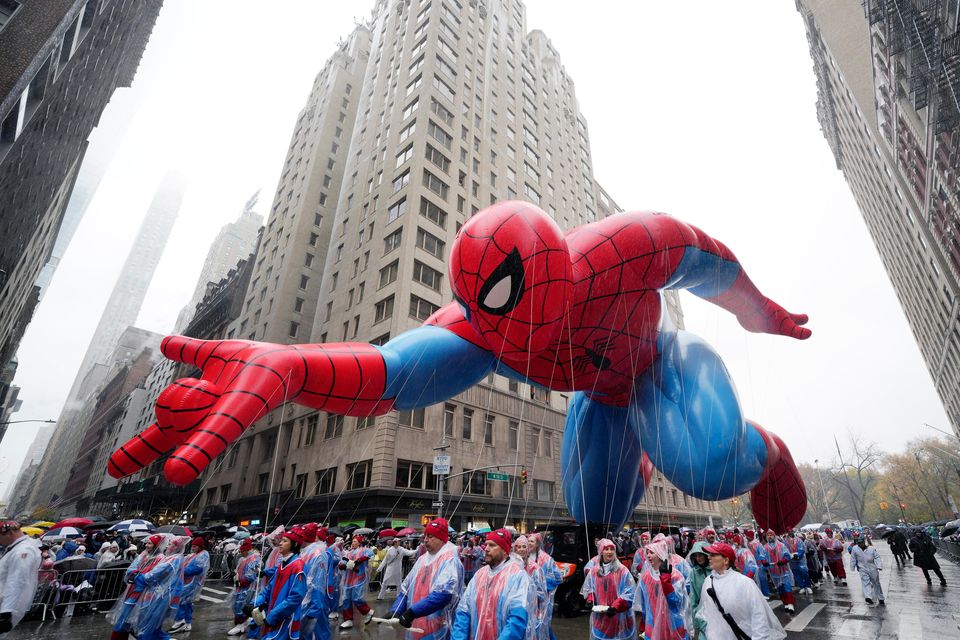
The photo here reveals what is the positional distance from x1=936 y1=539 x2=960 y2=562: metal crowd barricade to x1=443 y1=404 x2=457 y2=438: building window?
23.0 m

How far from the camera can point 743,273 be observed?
7.02 metres

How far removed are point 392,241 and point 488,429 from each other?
1326 cm

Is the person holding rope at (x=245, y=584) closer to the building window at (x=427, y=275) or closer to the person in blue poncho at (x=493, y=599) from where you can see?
the person in blue poncho at (x=493, y=599)

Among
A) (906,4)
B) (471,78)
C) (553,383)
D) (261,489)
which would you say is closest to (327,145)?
(471,78)

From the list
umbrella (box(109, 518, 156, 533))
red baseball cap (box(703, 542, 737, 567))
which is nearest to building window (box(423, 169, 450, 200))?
umbrella (box(109, 518, 156, 533))

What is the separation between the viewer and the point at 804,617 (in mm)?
9148

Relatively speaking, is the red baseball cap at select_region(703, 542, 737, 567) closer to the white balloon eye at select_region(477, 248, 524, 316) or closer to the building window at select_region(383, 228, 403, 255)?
the white balloon eye at select_region(477, 248, 524, 316)

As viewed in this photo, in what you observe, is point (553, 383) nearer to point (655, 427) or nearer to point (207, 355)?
point (655, 427)

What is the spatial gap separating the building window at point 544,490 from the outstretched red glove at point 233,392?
25.5 meters

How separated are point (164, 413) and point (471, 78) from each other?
40690mm

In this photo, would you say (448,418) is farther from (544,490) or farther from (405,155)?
(405,155)

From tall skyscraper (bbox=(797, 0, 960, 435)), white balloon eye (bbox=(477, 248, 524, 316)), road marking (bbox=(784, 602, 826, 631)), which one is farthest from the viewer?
tall skyscraper (bbox=(797, 0, 960, 435))

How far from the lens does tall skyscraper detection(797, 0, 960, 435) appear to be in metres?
17.2

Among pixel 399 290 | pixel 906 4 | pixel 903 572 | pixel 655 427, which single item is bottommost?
pixel 903 572
